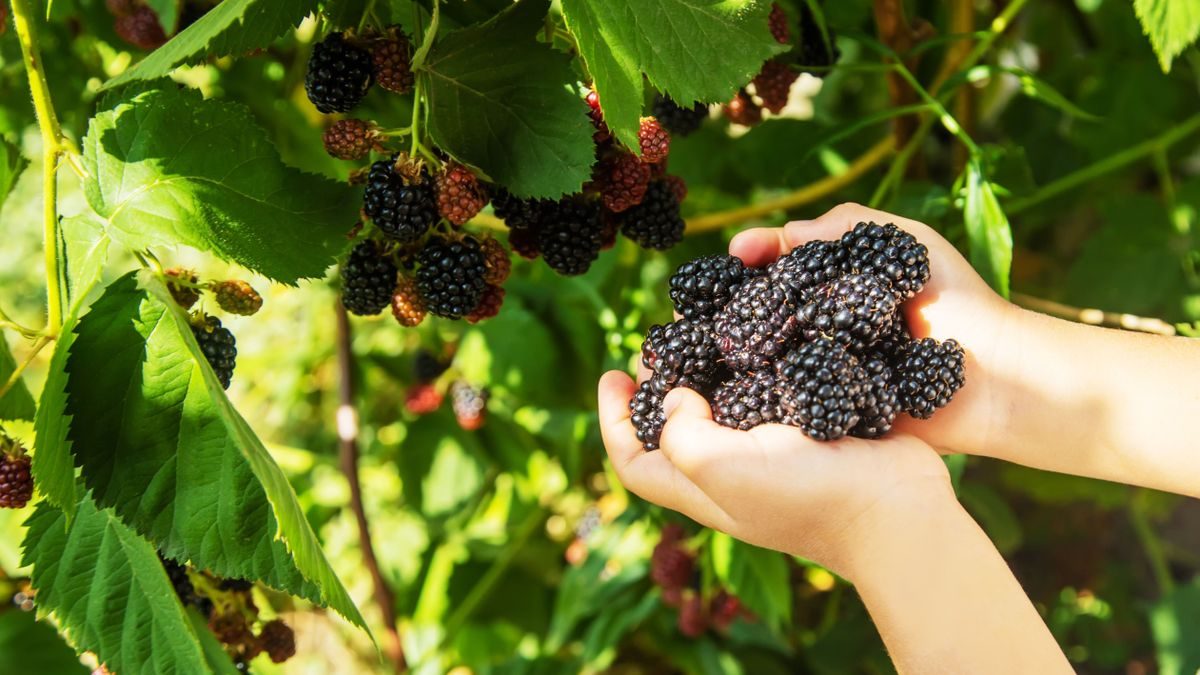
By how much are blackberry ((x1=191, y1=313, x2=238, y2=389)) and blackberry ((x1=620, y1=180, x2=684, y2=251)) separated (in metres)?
0.45

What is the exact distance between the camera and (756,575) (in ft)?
5.07

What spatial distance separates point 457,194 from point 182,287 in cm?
30

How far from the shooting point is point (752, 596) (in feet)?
5.10

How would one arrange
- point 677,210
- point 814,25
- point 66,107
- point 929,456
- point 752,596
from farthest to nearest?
point 752,596, point 66,107, point 814,25, point 677,210, point 929,456

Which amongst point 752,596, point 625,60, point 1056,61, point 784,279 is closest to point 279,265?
point 625,60

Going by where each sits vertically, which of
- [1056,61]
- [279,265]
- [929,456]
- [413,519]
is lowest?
[413,519]

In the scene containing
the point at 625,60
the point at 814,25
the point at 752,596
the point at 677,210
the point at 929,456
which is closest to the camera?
the point at 625,60

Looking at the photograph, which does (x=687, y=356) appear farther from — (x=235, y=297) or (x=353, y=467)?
(x=353, y=467)

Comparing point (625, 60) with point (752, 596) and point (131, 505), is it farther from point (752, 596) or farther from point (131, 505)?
point (752, 596)

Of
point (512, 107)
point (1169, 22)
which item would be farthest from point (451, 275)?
point (1169, 22)

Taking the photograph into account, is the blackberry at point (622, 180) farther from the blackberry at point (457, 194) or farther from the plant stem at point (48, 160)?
the plant stem at point (48, 160)

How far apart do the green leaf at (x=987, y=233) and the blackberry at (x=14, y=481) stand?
42.1 inches

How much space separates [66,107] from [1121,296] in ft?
5.97

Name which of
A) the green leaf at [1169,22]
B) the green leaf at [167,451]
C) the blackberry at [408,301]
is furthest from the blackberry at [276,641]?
the green leaf at [1169,22]
